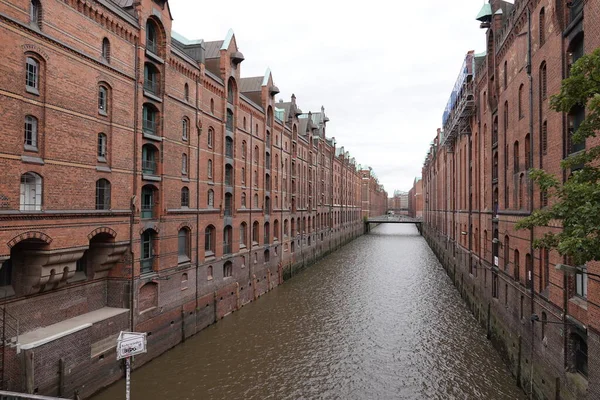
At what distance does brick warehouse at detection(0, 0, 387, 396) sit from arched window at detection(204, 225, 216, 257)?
3.1 inches

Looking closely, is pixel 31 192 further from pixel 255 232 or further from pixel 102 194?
pixel 255 232

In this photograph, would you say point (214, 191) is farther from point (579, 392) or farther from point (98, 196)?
point (579, 392)

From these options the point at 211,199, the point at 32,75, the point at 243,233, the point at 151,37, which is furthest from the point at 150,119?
the point at 243,233

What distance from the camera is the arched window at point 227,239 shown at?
25.0 m

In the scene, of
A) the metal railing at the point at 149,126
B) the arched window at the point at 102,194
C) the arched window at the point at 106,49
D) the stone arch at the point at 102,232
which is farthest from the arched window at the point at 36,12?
the stone arch at the point at 102,232

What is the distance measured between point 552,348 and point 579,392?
6.47 feet

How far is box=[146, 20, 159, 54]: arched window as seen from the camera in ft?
57.9

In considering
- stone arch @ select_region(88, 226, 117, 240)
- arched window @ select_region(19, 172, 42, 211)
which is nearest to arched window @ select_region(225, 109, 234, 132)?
stone arch @ select_region(88, 226, 117, 240)

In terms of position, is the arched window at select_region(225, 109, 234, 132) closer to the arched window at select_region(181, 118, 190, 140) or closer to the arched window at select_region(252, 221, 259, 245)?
the arched window at select_region(181, 118, 190, 140)

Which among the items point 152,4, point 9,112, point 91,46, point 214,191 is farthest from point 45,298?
point 152,4

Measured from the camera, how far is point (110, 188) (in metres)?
15.2

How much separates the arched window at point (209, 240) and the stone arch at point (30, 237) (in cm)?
1071

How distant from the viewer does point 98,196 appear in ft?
48.8

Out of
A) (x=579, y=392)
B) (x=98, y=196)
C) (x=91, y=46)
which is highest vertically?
(x=91, y=46)
